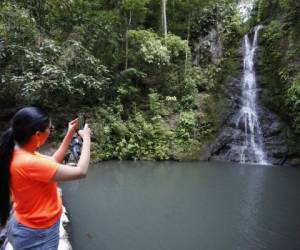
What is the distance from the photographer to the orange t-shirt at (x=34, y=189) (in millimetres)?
1869

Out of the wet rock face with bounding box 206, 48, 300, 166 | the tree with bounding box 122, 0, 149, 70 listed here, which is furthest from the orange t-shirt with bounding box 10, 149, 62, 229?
the tree with bounding box 122, 0, 149, 70

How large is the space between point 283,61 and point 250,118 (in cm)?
239

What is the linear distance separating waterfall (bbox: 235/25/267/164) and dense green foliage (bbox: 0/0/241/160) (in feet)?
2.62

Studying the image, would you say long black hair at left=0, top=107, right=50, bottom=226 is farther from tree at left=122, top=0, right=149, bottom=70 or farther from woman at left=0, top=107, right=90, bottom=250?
tree at left=122, top=0, right=149, bottom=70

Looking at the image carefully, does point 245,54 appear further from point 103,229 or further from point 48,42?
point 103,229

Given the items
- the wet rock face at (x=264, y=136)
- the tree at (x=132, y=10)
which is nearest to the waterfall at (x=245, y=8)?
the wet rock face at (x=264, y=136)

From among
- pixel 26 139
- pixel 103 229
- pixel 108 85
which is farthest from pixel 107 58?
pixel 26 139

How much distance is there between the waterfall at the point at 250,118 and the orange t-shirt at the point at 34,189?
1124cm

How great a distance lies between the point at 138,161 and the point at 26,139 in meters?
10.4

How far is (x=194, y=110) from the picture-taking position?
14047 mm

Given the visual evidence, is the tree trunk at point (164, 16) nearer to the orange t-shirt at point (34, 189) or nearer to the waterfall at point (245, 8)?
the waterfall at point (245, 8)

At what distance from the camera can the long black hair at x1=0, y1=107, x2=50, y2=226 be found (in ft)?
6.37

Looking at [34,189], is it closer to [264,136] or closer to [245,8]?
[264,136]

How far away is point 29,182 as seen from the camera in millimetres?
1919
